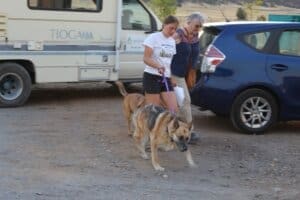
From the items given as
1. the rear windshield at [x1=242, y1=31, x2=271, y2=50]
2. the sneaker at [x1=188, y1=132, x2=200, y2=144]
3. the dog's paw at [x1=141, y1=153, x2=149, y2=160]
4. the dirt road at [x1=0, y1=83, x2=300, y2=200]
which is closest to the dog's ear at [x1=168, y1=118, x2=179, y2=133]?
the dirt road at [x1=0, y1=83, x2=300, y2=200]

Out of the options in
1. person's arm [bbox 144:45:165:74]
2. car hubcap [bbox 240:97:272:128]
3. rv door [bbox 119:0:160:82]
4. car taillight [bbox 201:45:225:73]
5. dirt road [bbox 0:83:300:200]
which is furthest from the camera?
A: rv door [bbox 119:0:160:82]

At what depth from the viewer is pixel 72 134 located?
28.1ft

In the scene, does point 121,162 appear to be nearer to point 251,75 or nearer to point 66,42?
point 251,75

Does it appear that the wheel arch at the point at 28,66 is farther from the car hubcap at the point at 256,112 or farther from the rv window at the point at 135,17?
the car hubcap at the point at 256,112

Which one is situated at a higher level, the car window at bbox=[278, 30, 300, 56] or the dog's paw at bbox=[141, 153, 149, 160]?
the car window at bbox=[278, 30, 300, 56]

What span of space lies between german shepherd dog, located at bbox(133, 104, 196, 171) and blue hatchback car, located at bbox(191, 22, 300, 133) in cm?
166

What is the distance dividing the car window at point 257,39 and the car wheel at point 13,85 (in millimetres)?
3760

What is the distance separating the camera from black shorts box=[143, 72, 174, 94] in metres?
7.51

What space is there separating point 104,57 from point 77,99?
107 cm

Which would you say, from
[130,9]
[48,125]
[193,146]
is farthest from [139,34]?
[193,146]

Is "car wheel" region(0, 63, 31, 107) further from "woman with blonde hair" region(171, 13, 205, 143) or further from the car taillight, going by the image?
"woman with blonde hair" region(171, 13, 205, 143)

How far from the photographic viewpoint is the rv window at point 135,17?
11.5m

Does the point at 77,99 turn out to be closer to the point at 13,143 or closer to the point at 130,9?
the point at 130,9

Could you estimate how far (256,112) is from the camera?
8.77m
